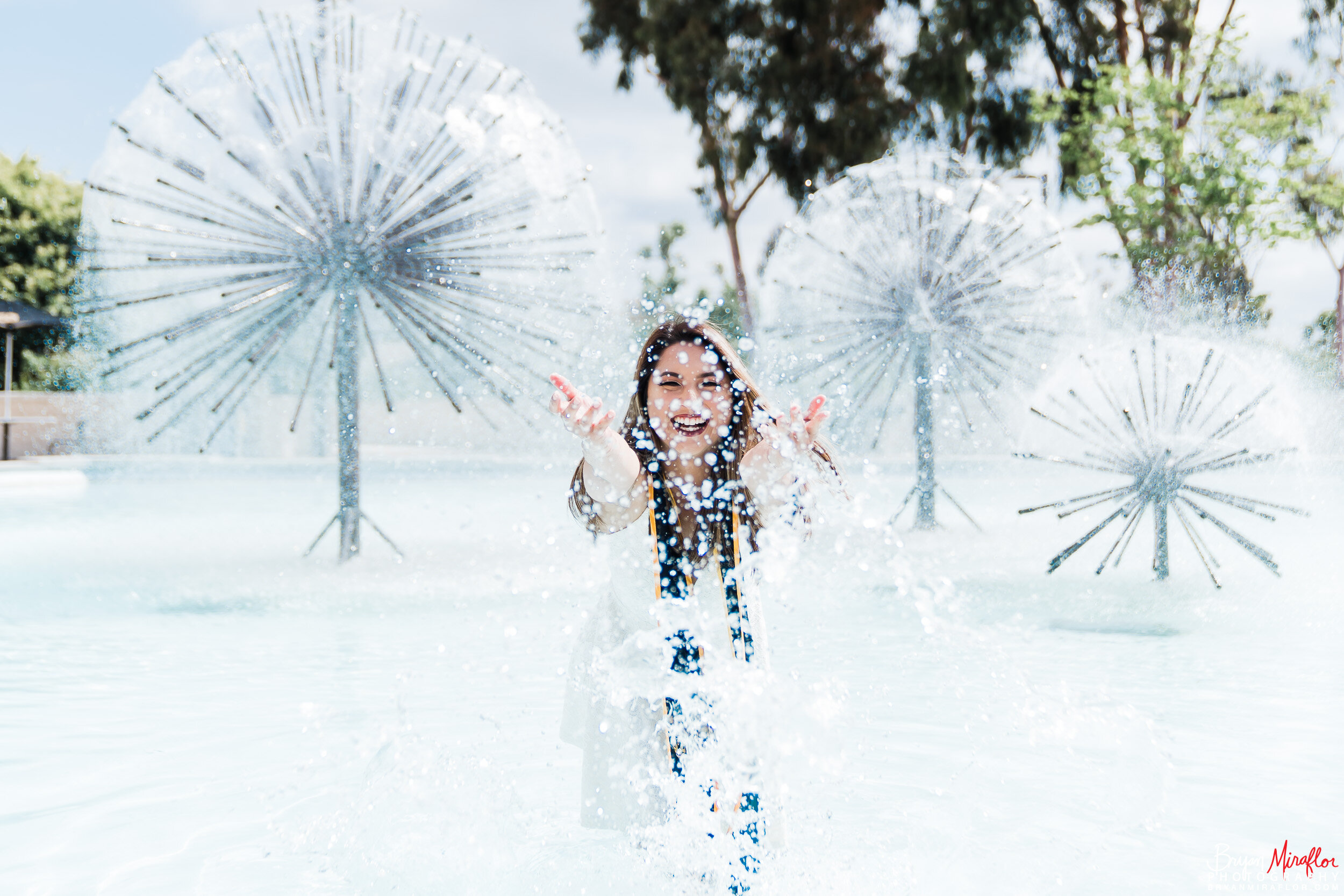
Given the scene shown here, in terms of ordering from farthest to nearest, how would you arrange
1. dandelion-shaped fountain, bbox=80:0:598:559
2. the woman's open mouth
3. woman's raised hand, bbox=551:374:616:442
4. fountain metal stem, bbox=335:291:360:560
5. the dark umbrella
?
the dark umbrella < fountain metal stem, bbox=335:291:360:560 < dandelion-shaped fountain, bbox=80:0:598:559 < the woman's open mouth < woman's raised hand, bbox=551:374:616:442

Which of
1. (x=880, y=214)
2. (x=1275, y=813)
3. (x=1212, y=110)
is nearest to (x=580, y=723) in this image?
(x=1275, y=813)

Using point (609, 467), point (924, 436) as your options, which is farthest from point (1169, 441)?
point (609, 467)

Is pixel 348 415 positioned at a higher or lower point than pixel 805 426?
lower

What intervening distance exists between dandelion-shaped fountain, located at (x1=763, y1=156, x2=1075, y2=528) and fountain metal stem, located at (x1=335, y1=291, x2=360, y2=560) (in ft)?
12.3

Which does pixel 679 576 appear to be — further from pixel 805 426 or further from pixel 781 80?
pixel 781 80

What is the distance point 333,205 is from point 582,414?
17.3ft

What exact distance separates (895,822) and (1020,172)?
20936 mm

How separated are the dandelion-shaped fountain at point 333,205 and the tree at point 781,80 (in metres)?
15.1

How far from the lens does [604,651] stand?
239 centimetres

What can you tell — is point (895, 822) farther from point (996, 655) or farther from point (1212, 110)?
point (1212, 110)

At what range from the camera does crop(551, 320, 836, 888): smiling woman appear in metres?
2.29

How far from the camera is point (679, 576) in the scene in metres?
2.34

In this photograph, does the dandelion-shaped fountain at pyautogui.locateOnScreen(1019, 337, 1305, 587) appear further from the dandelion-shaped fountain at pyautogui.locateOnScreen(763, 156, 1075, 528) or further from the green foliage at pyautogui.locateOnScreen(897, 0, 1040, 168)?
the green foliage at pyautogui.locateOnScreen(897, 0, 1040, 168)

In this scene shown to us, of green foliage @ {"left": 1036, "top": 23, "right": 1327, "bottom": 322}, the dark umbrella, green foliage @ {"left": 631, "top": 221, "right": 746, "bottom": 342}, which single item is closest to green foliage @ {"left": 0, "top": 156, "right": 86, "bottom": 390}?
the dark umbrella
